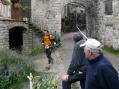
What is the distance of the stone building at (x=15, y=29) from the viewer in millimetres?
21766

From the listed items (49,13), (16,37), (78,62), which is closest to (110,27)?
(49,13)

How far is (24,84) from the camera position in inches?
564

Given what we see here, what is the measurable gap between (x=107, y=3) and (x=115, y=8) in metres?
1.63

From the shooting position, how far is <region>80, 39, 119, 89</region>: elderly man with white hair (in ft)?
17.8

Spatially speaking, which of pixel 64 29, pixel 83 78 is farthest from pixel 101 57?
pixel 64 29

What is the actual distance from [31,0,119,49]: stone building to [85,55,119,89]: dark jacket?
64.4ft

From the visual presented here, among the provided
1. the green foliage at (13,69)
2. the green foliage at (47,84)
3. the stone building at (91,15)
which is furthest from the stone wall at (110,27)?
the green foliage at (47,84)

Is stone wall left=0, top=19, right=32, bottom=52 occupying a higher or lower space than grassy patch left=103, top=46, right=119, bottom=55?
Result: higher

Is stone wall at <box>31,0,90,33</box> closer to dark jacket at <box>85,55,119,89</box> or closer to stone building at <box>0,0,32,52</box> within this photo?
stone building at <box>0,0,32,52</box>

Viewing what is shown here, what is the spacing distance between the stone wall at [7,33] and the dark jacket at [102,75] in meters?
14.8

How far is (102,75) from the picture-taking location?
5477mm

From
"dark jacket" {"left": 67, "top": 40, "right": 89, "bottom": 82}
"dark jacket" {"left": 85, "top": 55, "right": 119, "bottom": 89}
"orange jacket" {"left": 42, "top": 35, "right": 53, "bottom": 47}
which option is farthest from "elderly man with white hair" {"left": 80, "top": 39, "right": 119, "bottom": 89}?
"orange jacket" {"left": 42, "top": 35, "right": 53, "bottom": 47}

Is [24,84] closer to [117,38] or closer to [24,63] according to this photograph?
[24,63]

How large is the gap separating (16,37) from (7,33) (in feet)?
7.70
